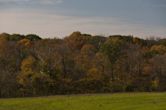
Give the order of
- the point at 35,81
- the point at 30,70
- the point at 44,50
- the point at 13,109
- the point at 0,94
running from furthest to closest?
the point at 44,50 → the point at 30,70 → the point at 35,81 → the point at 0,94 → the point at 13,109

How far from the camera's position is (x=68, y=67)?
3410 inches

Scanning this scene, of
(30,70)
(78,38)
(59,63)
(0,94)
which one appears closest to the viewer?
(0,94)

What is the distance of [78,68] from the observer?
8638cm

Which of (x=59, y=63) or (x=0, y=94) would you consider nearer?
(x=0, y=94)

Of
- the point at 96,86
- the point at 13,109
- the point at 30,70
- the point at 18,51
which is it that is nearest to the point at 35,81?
the point at 30,70

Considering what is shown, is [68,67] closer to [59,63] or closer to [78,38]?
[59,63]

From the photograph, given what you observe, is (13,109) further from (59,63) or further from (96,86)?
(59,63)

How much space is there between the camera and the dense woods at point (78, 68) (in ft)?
243

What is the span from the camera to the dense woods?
74.0 metres

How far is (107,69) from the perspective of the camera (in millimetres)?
87688

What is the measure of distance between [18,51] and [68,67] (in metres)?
11.1

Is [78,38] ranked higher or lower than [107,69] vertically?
higher

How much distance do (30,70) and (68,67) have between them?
10360 millimetres

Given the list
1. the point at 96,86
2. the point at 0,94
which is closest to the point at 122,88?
the point at 96,86
